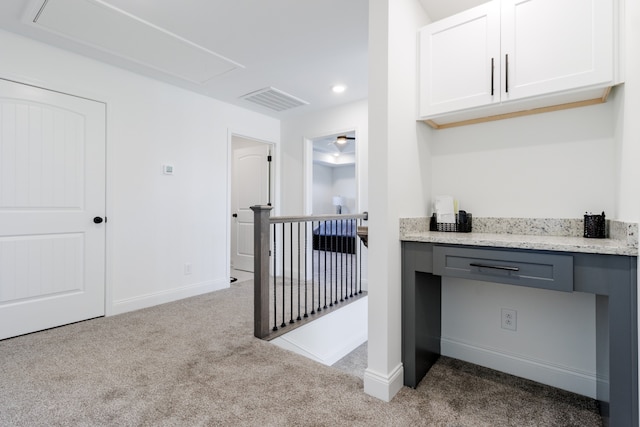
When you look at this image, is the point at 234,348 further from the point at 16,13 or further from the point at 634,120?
the point at 16,13

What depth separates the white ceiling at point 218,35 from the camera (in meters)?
2.04

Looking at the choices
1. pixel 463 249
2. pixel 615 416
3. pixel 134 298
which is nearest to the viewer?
pixel 615 416

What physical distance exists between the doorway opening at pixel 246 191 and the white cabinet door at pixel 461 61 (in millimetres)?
3042

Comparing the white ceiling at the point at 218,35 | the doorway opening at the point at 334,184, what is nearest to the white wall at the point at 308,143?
the white ceiling at the point at 218,35

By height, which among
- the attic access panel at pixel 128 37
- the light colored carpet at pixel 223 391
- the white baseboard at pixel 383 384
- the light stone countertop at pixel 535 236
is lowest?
the light colored carpet at pixel 223 391

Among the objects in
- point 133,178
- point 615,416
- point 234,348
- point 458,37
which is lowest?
point 234,348

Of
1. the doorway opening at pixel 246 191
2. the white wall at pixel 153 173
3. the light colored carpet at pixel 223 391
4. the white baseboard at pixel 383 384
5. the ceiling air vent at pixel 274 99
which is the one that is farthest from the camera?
the doorway opening at pixel 246 191

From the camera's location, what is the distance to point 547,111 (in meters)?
1.71

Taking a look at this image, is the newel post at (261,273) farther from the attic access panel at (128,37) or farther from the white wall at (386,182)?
the attic access panel at (128,37)

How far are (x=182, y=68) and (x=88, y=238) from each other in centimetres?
175

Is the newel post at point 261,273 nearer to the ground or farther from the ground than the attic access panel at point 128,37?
nearer to the ground

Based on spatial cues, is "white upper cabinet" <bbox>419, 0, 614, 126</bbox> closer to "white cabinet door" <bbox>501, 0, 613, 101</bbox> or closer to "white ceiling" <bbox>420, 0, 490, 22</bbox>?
"white cabinet door" <bbox>501, 0, 613, 101</bbox>

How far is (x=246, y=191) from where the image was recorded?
16.2 ft


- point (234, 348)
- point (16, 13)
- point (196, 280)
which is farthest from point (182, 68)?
point (234, 348)
